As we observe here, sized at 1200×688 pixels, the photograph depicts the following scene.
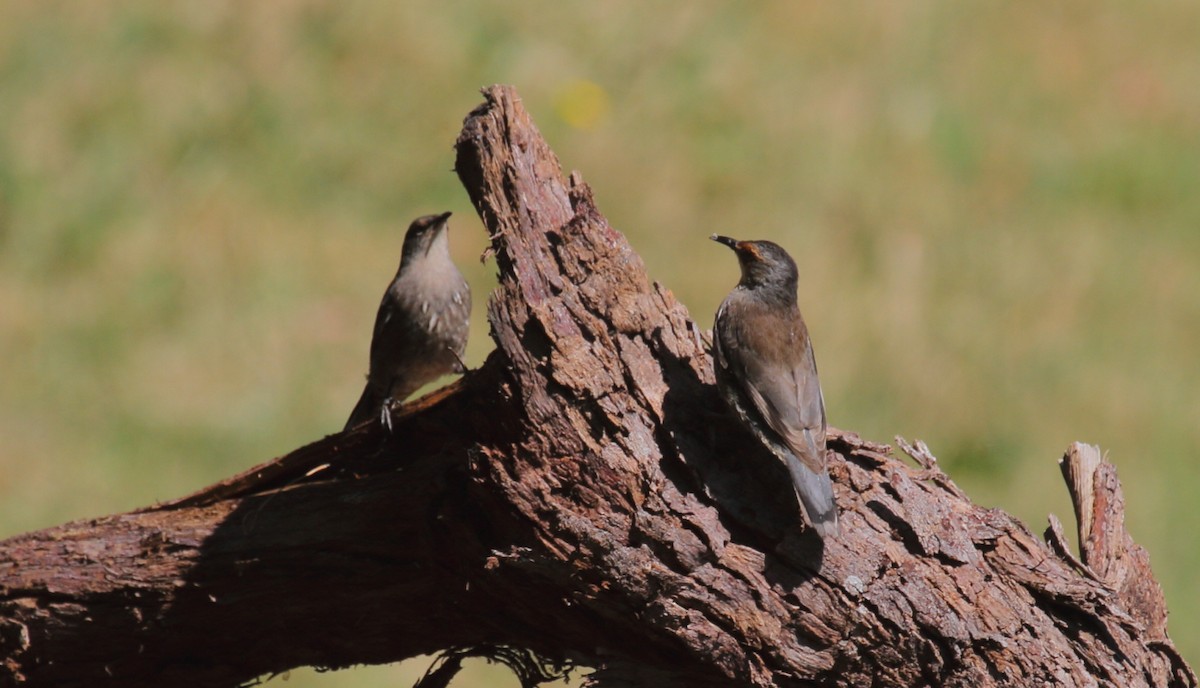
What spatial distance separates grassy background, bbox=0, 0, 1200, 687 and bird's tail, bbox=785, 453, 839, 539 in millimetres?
3928

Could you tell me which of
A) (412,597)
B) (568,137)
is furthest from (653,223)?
(412,597)

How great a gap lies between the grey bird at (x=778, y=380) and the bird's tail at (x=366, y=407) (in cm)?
170

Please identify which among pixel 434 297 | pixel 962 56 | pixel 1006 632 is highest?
pixel 962 56

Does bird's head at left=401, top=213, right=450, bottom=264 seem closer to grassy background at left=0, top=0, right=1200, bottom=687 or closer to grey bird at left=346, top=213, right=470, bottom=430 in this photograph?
grey bird at left=346, top=213, right=470, bottom=430

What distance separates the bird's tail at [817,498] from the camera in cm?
372

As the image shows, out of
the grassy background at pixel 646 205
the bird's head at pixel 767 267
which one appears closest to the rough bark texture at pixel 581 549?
the bird's head at pixel 767 267

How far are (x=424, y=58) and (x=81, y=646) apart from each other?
631cm

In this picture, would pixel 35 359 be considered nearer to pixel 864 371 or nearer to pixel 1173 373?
pixel 864 371

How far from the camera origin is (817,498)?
3.72 metres

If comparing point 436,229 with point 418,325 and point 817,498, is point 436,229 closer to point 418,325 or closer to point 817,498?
point 418,325

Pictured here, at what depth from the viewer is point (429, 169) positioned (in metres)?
9.73

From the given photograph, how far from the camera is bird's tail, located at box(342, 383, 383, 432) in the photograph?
589 cm

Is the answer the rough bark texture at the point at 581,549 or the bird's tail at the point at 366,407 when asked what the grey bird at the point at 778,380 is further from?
the bird's tail at the point at 366,407

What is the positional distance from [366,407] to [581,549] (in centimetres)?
233
